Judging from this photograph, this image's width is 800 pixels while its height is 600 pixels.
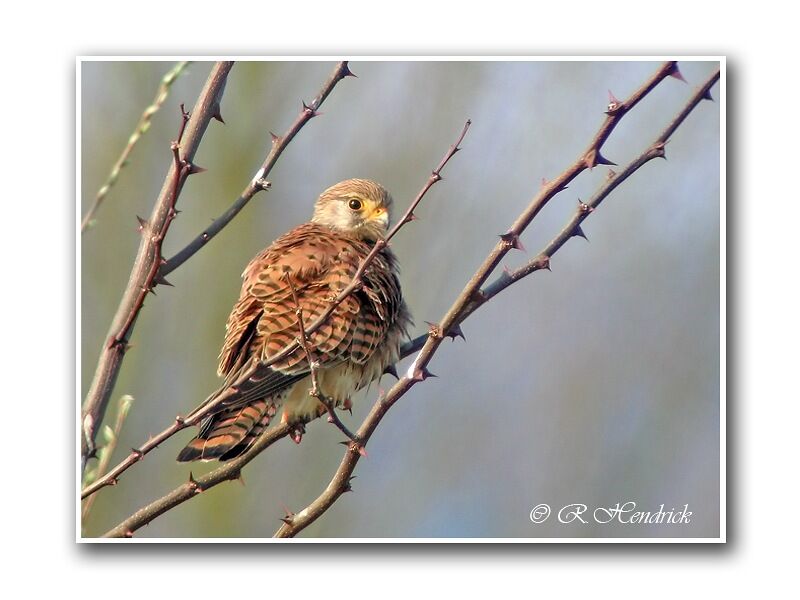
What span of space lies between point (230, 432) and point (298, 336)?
0.98 feet

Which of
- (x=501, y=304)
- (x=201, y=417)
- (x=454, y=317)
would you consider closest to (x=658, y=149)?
(x=454, y=317)

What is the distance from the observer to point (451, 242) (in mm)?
3078

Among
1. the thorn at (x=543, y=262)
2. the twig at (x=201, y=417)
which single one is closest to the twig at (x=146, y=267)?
the twig at (x=201, y=417)

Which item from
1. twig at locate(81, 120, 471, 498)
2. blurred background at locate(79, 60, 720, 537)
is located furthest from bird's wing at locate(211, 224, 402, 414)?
blurred background at locate(79, 60, 720, 537)

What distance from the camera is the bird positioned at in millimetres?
2465

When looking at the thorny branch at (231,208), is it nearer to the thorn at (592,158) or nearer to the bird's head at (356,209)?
the thorn at (592,158)

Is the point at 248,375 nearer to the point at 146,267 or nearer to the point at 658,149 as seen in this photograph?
the point at 146,267

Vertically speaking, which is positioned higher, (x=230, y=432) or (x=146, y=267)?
(x=146, y=267)

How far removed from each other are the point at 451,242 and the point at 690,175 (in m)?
0.75

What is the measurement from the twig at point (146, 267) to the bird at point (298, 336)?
0.85ft

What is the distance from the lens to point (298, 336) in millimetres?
2492

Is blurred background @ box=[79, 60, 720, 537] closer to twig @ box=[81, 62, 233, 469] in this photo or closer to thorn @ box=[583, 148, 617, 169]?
twig @ box=[81, 62, 233, 469]
